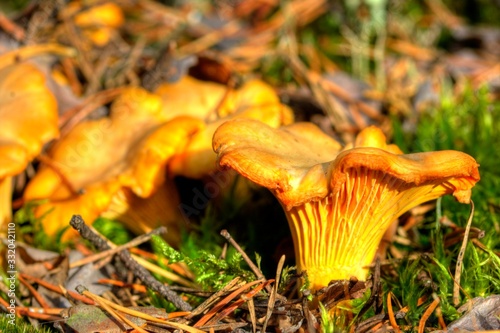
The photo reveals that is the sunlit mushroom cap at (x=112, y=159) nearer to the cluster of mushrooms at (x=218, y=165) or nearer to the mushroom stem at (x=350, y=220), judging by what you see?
the cluster of mushrooms at (x=218, y=165)

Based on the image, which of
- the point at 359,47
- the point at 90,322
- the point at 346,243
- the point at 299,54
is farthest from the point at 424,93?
the point at 90,322

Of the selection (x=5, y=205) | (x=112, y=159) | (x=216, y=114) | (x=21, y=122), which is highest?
(x=21, y=122)

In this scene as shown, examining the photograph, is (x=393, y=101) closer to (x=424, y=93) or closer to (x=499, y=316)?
(x=424, y=93)

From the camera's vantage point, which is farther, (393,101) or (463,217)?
(393,101)

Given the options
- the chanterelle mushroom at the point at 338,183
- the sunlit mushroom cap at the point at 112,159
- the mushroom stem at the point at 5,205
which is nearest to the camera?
the chanterelle mushroom at the point at 338,183

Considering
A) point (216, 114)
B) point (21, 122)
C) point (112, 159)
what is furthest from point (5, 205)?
point (216, 114)

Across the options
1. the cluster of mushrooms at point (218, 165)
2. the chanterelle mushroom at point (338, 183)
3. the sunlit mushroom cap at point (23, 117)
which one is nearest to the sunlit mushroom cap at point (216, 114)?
the cluster of mushrooms at point (218, 165)

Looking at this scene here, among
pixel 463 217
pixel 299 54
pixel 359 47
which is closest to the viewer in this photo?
pixel 463 217

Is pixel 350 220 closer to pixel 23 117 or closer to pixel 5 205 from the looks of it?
pixel 23 117
